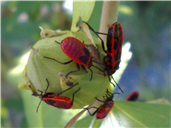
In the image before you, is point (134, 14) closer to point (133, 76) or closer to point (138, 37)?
point (138, 37)

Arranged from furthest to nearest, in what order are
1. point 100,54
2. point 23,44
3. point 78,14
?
point 23,44, point 100,54, point 78,14

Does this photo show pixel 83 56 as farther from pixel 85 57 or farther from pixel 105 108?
pixel 105 108

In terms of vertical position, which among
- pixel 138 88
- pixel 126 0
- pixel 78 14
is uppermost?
pixel 126 0

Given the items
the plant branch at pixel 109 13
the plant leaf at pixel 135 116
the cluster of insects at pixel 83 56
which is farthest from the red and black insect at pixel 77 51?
the plant leaf at pixel 135 116

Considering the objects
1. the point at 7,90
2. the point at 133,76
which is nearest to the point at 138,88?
the point at 133,76

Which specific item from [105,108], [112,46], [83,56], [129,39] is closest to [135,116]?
[105,108]

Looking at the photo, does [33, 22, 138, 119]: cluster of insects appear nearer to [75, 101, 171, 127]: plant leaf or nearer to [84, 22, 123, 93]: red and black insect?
[84, 22, 123, 93]: red and black insect

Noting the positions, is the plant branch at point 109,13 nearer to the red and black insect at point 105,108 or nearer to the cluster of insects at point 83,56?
the cluster of insects at point 83,56
